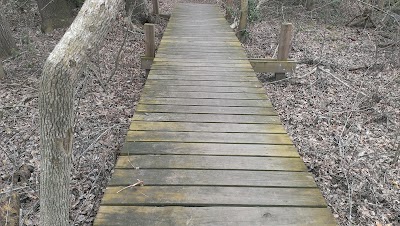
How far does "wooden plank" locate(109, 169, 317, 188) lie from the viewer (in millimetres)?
2750

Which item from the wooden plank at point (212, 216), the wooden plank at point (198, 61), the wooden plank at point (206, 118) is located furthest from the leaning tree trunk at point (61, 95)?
the wooden plank at point (198, 61)

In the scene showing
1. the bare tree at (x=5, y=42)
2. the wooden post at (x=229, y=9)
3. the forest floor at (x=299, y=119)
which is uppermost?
the wooden post at (x=229, y=9)

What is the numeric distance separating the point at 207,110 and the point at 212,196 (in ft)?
5.84

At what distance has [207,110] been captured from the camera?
→ 13.9 feet

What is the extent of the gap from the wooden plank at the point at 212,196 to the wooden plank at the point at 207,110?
1.57 metres

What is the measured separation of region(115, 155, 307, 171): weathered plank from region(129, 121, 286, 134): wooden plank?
58 centimetres

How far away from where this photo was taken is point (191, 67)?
5.92 meters

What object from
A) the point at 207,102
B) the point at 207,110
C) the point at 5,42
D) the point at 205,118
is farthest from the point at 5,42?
the point at 205,118

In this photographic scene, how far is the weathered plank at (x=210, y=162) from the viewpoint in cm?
298

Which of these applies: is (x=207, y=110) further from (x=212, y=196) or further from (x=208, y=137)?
(x=212, y=196)

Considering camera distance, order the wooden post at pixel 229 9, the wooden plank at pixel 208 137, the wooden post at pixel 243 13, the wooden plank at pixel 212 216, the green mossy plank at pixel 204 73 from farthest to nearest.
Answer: the wooden post at pixel 229 9 < the wooden post at pixel 243 13 < the green mossy plank at pixel 204 73 < the wooden plank at pixel 208 137 < the wooden plank at pixel 212 216

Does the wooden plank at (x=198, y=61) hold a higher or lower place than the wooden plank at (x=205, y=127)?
higher

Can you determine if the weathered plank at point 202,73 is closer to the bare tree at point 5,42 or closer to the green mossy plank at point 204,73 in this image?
the green mossy plank at point 204,73

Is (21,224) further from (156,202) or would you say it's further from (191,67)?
(191,67)
